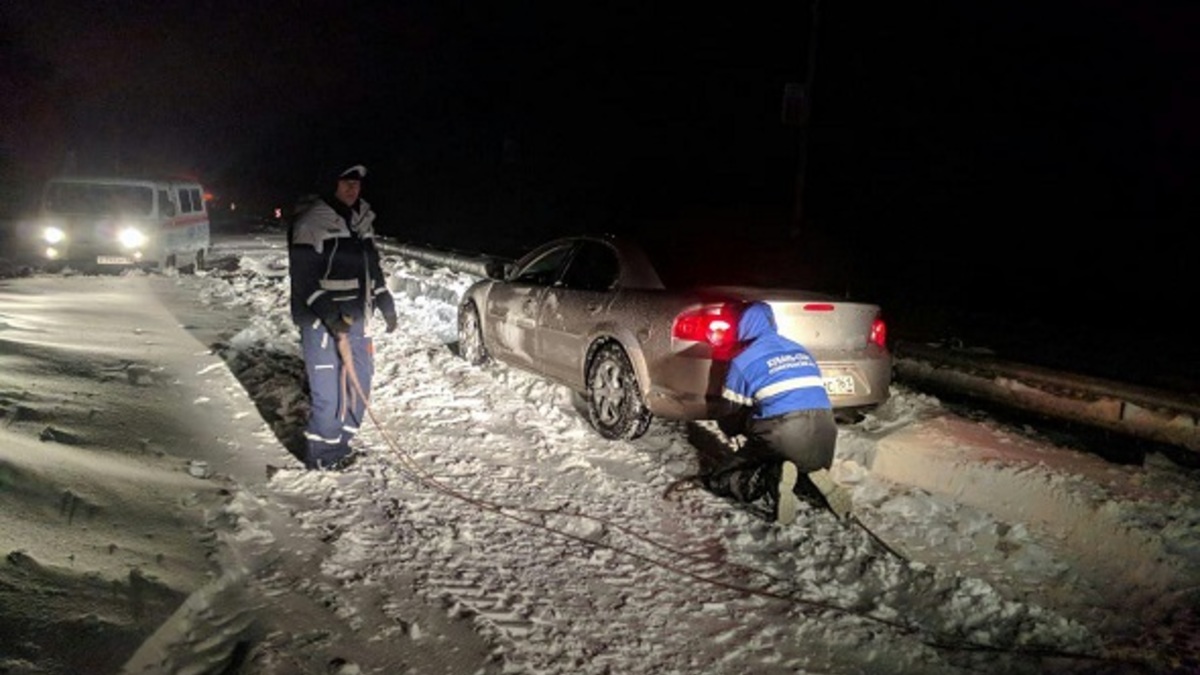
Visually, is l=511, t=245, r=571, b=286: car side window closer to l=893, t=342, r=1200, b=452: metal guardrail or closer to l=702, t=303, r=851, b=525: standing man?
l=702, t=303, r=851, b=525: standing man

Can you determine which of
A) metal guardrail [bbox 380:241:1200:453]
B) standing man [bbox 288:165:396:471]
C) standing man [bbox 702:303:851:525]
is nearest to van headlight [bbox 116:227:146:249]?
standing man [bbox 288:165:396:471]

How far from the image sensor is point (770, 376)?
4590 mm

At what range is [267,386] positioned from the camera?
6.61m

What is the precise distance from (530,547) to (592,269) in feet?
9.13

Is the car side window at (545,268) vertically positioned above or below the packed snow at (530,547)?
above

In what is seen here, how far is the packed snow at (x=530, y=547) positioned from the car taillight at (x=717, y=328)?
2.97 ft

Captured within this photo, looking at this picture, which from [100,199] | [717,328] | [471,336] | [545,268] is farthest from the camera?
[100,199]

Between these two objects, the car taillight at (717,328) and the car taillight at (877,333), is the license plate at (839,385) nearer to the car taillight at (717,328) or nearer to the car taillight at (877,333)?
the car taillight at (877,333)

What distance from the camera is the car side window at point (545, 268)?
6918 mm

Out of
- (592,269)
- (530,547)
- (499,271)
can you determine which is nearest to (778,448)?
(530,547)

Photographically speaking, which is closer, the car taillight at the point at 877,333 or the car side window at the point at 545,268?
the car taillight at the point at 877,333

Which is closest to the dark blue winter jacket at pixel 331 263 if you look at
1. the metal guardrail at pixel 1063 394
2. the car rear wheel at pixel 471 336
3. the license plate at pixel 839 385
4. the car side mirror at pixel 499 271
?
the car side mirror at pixel 499 271

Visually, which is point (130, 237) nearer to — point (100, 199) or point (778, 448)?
point (100, 199)

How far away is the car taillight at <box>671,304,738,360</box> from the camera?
5.21 meters
